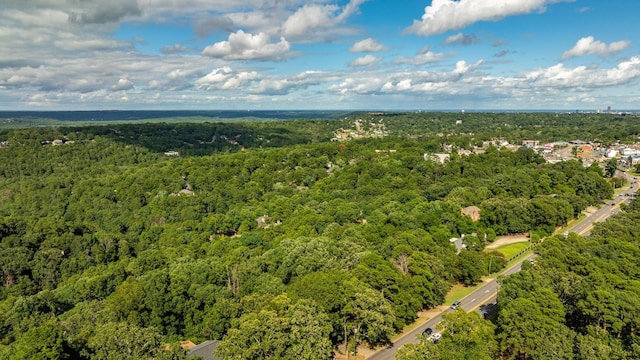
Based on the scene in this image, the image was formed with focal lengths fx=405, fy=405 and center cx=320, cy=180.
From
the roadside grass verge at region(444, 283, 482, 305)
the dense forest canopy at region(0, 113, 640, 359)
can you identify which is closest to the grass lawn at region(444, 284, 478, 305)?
the roadside grass verge at region(444, 283, 482, 305)

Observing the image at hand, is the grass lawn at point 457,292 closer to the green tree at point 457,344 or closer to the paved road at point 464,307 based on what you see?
the paved road at point 464,307

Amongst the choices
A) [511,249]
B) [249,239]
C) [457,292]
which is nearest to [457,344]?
[457,292]

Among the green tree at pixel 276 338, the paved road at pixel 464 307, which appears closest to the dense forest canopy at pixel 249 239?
the green tree at pixel 276 338

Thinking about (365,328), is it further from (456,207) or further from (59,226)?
(59,226)

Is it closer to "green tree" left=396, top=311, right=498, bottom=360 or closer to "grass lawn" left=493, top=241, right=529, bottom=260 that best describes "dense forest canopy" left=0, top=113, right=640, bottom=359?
"grass lawn" left=493, top=241, right=529, bottom=260

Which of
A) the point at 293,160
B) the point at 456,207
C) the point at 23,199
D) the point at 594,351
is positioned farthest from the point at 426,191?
the point at 23,199

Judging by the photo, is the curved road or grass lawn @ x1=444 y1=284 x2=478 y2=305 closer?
the curved road

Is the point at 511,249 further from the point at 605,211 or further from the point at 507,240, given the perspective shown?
the point at 605,211
